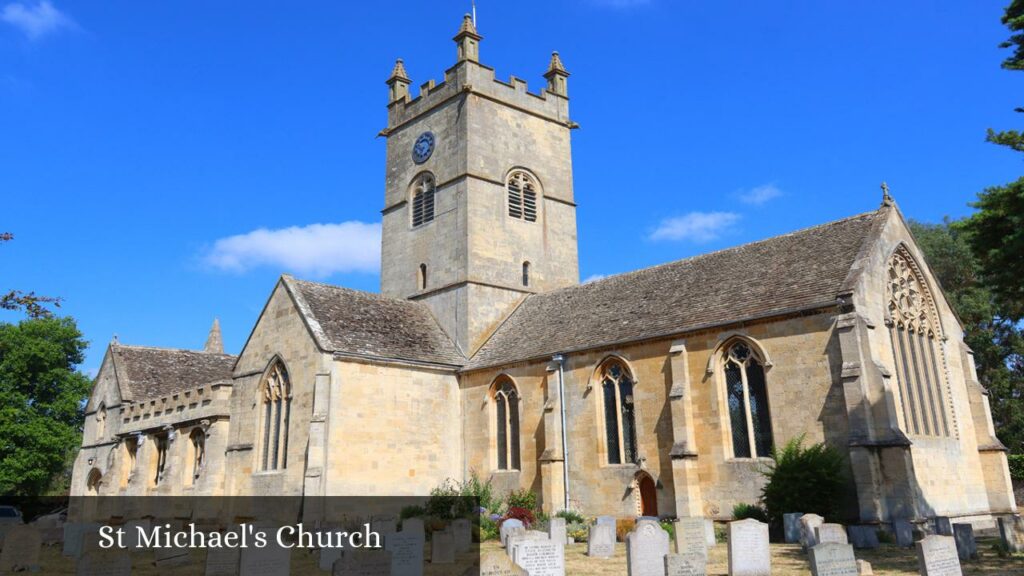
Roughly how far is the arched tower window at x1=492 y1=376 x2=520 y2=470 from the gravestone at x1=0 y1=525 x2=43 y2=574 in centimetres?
1520

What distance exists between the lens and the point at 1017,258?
15828mm

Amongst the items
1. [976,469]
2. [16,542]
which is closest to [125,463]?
[16,542]

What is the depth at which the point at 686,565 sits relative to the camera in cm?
1177

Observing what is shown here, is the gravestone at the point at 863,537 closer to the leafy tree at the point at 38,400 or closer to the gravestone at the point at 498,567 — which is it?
the gravestone at the point at 498,567

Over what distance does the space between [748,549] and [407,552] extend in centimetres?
610

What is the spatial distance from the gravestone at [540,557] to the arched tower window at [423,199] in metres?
23.3

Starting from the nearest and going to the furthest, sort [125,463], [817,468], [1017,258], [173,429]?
[1017,258], [817,468], [173,429], [125,463]

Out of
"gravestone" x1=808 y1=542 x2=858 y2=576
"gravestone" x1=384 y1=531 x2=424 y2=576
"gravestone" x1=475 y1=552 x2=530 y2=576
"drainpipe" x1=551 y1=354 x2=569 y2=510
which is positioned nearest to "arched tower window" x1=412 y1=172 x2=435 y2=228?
"drainpipe" x1=551 y1=354 x2=569 y2=510

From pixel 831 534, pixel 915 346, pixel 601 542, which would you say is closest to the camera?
pixel 831 534

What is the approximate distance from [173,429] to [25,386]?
1827 cm

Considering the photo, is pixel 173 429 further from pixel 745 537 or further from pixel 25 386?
pixel 745 537

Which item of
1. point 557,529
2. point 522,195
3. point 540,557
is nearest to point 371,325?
point 522,195

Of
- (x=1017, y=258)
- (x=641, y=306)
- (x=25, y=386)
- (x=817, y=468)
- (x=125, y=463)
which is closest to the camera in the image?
(x=1017, y=258)

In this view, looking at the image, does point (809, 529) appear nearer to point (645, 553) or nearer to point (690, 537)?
point (690, 537)
